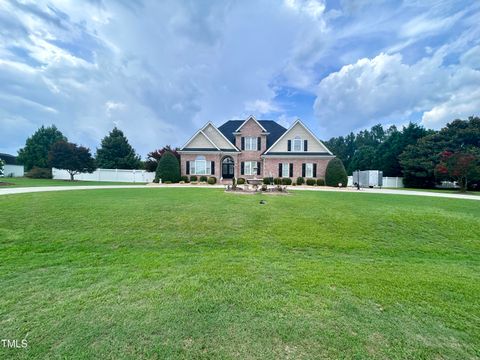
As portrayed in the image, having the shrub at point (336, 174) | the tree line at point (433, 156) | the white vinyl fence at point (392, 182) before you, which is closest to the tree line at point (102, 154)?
the shrub at point (336, 174)

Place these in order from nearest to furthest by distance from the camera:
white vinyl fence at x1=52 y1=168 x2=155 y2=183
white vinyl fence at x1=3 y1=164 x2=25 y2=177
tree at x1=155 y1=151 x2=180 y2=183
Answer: tree at x1=155 y1=151 x2=180 y2=183 < white vinyl fence at x1=52 y1=168 x2=155 y2=183 < white vinyl fence at x1=3 y1=164 x2=25 y2=177

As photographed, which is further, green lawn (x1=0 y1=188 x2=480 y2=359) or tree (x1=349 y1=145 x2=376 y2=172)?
tree (x1=349 y1=145 x2=376 y2=172)

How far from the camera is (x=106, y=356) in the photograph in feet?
8.05

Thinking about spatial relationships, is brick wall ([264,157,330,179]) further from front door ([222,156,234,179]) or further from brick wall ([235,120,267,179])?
front door ([222,156,234,179])

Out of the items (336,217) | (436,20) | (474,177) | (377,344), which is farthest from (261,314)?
(474,177)

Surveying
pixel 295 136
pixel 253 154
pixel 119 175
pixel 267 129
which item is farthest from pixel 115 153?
pixel 295 136

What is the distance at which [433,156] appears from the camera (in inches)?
1128

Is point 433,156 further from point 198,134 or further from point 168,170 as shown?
point 168,170

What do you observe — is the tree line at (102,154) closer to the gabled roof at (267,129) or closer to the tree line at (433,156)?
the gabled roof at (267,129)

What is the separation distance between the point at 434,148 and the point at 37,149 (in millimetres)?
63990

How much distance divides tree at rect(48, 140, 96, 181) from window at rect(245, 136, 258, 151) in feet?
67.8

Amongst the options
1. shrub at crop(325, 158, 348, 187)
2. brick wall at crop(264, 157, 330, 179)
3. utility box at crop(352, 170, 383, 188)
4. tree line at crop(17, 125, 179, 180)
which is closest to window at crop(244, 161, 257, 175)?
brick wall at crop(264, 157, 330, 179)

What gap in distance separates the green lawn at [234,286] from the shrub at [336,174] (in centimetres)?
1657

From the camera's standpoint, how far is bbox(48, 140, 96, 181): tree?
1131 inches
